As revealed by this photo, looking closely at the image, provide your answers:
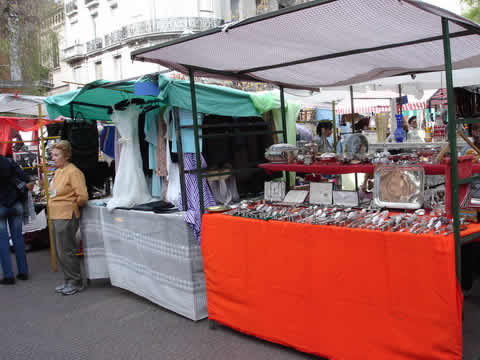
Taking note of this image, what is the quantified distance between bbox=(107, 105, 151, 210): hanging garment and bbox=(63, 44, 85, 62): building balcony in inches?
944

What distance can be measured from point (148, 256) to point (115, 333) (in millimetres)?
793

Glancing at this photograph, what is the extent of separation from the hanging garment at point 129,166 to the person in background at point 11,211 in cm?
135

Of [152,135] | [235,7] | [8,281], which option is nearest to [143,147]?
[152,135]

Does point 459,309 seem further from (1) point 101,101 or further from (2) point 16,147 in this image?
(2) point 16,147

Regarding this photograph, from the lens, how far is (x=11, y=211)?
5172 millimetres

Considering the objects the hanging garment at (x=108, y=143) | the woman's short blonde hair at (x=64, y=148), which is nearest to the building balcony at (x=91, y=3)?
the hanging garment at (x=108, y=143)

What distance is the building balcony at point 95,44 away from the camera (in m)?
25.2

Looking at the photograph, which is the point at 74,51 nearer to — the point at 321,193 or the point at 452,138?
the point at 321,193

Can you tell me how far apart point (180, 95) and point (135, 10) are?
21071 mm

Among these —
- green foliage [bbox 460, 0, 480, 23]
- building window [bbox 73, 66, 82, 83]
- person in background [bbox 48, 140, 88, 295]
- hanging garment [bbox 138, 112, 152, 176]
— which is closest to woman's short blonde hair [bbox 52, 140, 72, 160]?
person in background [bbox 48, 140, 88, 295]

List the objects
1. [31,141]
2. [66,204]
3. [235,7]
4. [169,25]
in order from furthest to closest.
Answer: [235,7] < [169,25] < [31,141] < [66,204]

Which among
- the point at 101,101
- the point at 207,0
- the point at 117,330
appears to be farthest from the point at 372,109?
the point at 117,330

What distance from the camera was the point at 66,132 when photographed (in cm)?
546

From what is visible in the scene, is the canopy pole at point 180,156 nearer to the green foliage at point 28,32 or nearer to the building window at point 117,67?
the green foliage at point 28,32
